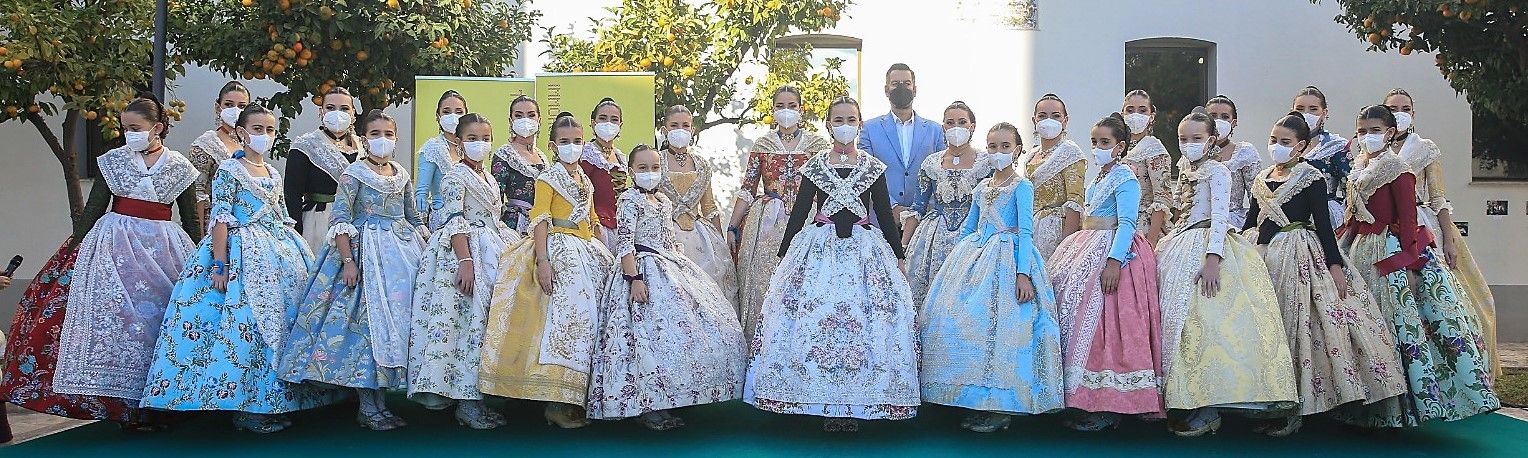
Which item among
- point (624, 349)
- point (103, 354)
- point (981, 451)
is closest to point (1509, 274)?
point (981, 451)

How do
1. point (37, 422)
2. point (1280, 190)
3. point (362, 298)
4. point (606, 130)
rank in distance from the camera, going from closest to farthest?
point (362, 298) < point (1280, 190) < point (606, 130) < point (37, 422)

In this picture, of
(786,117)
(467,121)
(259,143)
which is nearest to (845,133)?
(786,117)

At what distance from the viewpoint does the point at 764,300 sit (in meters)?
6.09

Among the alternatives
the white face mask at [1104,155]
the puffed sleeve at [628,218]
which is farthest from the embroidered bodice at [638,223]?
the white face mask at [1104,155]

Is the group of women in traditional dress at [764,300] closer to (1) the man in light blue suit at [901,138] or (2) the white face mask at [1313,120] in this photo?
(2) the white face mask at [1313,120]

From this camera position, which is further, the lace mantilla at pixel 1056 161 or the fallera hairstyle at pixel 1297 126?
the lace mantilla at pixel 1056 161

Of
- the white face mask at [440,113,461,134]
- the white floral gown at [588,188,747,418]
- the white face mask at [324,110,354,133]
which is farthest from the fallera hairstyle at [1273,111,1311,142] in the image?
the white face mask at [324,110,354,133]

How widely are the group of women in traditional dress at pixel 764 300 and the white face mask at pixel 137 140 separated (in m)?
0.04

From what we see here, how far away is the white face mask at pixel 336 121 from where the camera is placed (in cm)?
648

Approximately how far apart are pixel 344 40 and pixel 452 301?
2.78m

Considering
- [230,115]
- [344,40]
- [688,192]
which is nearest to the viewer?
[230,115]

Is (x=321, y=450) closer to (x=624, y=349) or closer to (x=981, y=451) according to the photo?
(x=624, y=349)

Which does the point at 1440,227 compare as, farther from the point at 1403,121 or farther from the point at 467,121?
the point at 467,121

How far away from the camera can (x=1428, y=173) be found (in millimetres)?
7285
